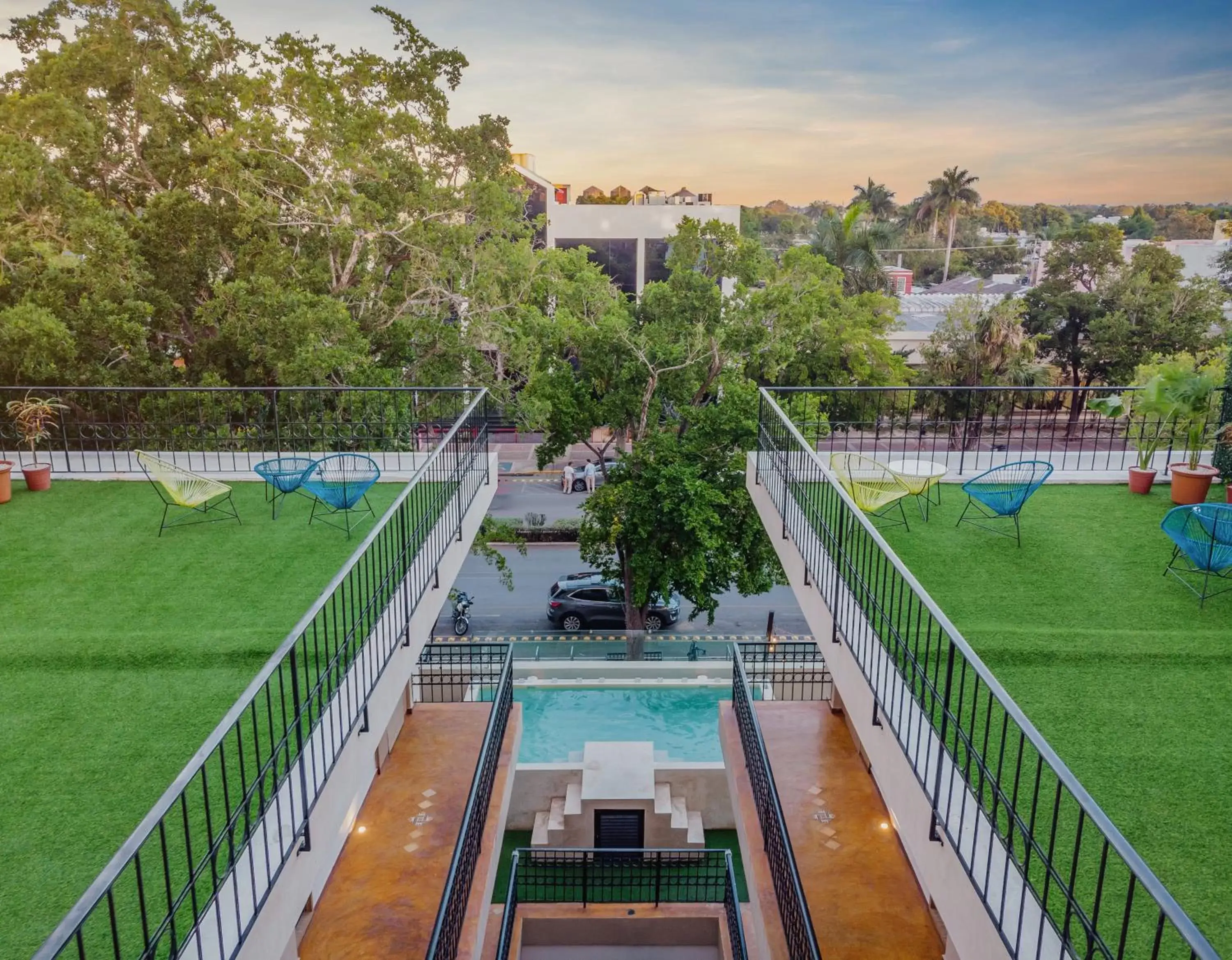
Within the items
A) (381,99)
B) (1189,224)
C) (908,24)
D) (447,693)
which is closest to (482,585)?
(447,693)

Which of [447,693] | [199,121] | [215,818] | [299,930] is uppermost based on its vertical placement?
[199,121]

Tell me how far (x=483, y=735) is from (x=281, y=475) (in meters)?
3.62

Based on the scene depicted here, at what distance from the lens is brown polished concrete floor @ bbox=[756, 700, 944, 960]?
6.57m

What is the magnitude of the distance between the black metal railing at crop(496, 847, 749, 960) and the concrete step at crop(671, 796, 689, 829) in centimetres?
34

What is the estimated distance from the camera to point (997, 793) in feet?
11.7

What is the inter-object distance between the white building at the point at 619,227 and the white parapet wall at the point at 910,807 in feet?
100

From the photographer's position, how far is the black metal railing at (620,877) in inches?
414

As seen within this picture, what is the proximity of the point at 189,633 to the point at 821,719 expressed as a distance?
6445mm

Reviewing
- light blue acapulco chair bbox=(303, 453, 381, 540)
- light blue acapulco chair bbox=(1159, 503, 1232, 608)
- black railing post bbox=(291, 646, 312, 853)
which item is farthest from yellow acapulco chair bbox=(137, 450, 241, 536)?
light blue acapulco chair bbox=(1159, 503, 1232, 608)

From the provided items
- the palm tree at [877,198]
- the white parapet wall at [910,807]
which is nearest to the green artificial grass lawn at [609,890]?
the white parapet wall at [910,807]

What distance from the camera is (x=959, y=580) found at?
270 inches

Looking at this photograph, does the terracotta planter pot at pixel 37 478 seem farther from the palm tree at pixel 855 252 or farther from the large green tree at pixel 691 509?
the palm tree at pixel 855 252

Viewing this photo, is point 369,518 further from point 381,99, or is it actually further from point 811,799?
point 381,99

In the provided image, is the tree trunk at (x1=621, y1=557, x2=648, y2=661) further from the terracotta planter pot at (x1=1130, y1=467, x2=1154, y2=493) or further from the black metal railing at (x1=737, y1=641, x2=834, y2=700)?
the terracotta planter pot at (x1=1130, y1=467, x2=1154, y2=493)
